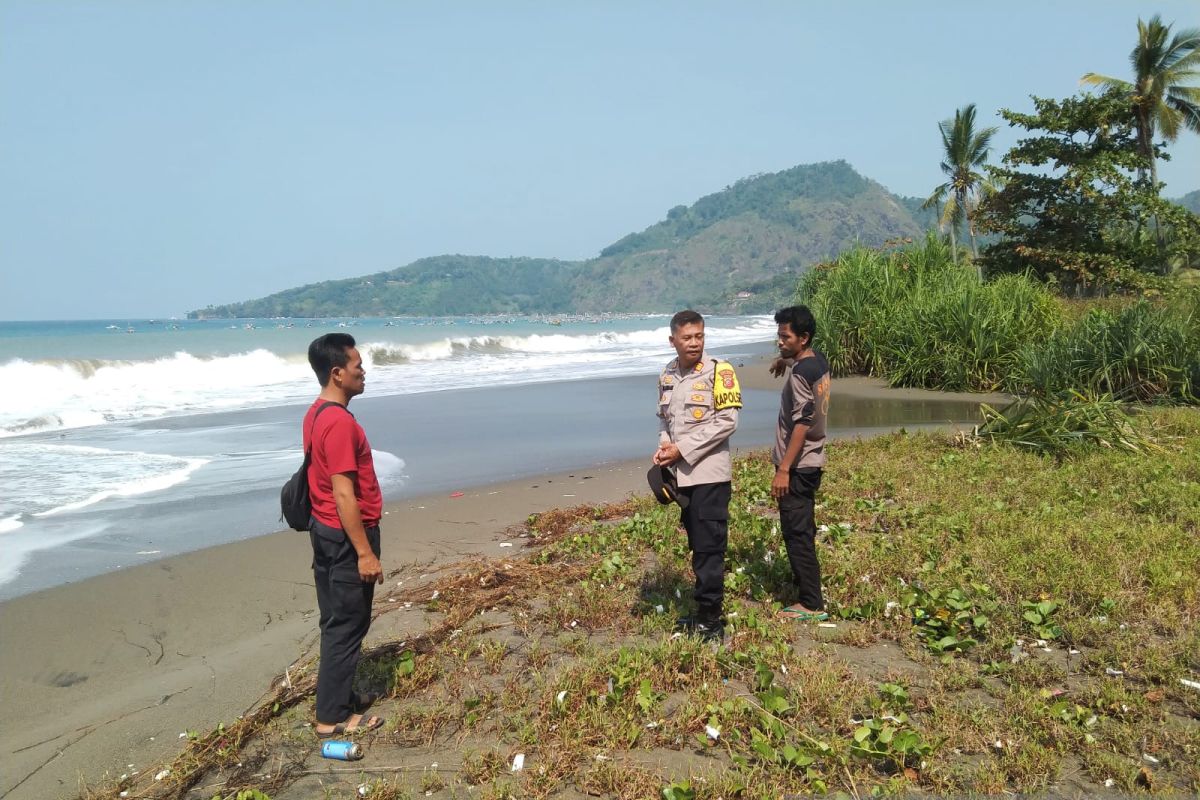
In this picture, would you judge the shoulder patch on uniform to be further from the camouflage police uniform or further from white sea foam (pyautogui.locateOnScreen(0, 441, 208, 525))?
white sea foam (pyautogui.locateOnScreen(0, 441, 208, 525))

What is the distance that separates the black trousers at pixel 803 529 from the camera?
5.02 metres

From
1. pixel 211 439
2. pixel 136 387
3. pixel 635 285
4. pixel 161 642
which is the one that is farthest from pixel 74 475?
pixel 635 285

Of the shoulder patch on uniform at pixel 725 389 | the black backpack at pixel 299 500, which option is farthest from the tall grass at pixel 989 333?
the black backpack at pixel 299 500

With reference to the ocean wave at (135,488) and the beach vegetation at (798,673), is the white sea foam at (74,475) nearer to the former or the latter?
the ocean wave at (135,488)

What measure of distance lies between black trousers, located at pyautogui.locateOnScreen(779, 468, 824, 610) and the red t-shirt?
244 centimetres

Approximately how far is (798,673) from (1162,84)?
30652 millimetres

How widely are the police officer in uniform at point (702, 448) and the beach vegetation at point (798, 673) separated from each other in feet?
1.28

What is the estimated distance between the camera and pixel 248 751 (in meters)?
3.78

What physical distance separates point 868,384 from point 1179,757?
16053 mm

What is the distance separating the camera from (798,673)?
4199 millimetres

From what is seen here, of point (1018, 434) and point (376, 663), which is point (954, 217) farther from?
point (376, 663)

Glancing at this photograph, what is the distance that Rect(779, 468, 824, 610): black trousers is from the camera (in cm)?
502

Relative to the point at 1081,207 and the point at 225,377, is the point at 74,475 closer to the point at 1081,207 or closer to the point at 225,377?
the point at 225,377

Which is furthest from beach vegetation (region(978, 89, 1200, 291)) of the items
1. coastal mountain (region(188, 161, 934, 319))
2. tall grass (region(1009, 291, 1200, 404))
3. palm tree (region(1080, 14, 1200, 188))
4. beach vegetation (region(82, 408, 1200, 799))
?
coastal mountain (region(188, 161, 934, 319))
